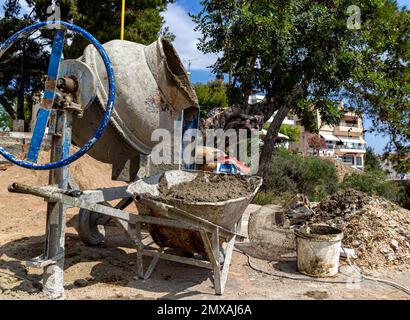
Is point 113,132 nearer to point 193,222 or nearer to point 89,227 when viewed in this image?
point 193,222

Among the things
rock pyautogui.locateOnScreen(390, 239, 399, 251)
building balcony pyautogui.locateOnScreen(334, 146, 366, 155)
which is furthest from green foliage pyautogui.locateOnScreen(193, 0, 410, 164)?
building balcony pyautogui.locateOnScreen(334, 146, 366, 155)

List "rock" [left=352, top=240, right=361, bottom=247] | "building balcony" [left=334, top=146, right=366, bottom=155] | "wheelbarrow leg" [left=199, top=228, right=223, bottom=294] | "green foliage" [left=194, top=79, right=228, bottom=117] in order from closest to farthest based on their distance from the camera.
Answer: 1. "wheelbarrow leg" [left=199, top=228, right=223, bottom=294]
2. "rock" [left=352, top=240, right=361, bottom=247]
3. "green foliage" [left=194, top=79, right=228, bottom=117]
4. "building balcony" [left=334, top=146, right=366, bottom=155]

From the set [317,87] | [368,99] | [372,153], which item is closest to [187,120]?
[317,87]

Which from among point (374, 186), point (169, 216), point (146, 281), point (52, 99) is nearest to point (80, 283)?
point (146, 281)

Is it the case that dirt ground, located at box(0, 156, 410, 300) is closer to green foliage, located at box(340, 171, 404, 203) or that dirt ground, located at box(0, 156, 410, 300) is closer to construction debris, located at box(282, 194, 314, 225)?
construction debris, located at box(282, 194, 314, 225)

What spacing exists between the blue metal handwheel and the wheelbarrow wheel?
70.5 inches

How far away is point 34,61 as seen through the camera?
1466 cm

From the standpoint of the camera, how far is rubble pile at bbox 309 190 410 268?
17.1ft

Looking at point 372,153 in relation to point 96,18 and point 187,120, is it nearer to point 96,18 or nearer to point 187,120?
point 96,18

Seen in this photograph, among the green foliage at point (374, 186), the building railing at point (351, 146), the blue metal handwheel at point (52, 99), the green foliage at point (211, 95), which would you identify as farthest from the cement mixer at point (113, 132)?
the building railing at point (351, 146)

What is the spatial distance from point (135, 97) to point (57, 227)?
1560 mm

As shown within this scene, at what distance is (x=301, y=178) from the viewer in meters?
15.5

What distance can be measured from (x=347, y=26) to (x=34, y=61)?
1191cm

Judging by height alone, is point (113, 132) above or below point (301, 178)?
above
